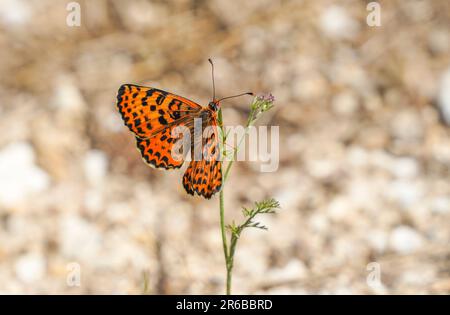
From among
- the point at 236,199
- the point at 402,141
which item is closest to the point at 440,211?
the point at 402,141

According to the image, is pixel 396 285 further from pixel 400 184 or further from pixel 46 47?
pixel 46 47

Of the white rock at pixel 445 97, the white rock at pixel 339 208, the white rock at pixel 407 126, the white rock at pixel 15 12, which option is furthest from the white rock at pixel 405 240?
the white rock at pixel 15 12

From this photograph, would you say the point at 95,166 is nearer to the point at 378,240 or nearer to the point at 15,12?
the point at 15,12

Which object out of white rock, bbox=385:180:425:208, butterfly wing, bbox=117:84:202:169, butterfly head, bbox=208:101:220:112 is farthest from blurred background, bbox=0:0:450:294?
butterfly head, bbox=208:101:220:112

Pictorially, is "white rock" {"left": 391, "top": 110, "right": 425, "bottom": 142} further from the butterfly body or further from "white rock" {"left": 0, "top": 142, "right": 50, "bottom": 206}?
"white rock" {"left": 0, "top": 142, "right": 50, "bottom": 206}

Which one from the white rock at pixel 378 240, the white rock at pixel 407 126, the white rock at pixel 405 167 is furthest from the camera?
the white rock at pixel 407 126

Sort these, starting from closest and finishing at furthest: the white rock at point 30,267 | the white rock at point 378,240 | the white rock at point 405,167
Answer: the white rock at point 30,267 < the white rock at point 378,240 < the white rock at point 405,167

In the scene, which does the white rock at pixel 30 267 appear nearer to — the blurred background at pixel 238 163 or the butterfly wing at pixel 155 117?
the blurred background at pixel 238 163
